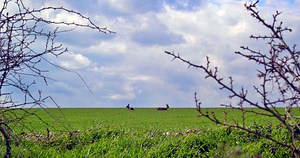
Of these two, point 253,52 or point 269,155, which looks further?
point 269,155

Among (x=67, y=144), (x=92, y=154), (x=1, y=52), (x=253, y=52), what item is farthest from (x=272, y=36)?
(x=67, y=144)

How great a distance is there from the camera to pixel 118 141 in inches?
299

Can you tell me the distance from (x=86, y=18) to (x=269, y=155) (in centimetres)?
377

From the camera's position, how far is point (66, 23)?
459cm

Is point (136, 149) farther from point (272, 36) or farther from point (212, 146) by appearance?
point (272, 36)

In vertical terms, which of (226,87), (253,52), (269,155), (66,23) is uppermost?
(66,23)

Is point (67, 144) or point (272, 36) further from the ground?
point (272, 36)

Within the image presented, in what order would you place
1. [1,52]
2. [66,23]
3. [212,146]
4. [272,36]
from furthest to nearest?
[212,146]
[66,23]
[1,52]
[272,36]

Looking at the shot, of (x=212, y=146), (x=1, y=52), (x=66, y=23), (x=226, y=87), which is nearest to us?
(x=226, y=87)

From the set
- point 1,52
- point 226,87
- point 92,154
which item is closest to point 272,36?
point 226,87

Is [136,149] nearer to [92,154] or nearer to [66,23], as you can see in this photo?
[92,154]

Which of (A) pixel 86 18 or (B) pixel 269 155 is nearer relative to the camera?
(A) pixel 86 18

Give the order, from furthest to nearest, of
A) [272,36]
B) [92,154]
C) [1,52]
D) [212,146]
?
[212,146] < [92,154] < [1,52] < [272,36]

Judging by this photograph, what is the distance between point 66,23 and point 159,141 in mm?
3557
